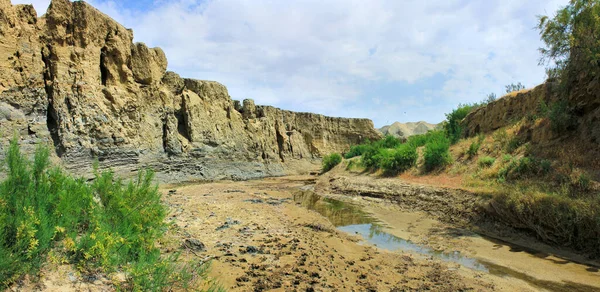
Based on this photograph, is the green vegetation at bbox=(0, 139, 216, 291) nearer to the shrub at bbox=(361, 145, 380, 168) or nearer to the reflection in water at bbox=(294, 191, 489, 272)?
the reflection in water at bbox=(294, 191, 489, 272)

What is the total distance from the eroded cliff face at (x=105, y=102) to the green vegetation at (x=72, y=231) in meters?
9.49

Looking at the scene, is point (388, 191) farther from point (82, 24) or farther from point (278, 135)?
point (278, 135)

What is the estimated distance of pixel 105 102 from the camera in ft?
56.1

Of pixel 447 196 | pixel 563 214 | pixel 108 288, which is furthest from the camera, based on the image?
pixel 447 196

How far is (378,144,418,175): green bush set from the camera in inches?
723

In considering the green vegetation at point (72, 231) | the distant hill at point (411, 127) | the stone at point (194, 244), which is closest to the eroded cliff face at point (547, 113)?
the stone at point (194, 244)

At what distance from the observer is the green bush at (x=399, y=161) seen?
18359 millimetres

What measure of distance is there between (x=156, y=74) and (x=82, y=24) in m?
5.66

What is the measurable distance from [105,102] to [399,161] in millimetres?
17147

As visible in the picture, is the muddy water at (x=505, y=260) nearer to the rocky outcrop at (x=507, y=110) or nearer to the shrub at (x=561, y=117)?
the shrub at (x=561, y=117)

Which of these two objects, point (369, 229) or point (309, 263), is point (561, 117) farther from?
point (309, 263)

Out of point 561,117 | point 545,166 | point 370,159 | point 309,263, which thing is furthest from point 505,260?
point 370,159

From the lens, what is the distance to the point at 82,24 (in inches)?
648

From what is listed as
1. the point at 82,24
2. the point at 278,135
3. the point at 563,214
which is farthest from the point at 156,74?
the point at 563,214
